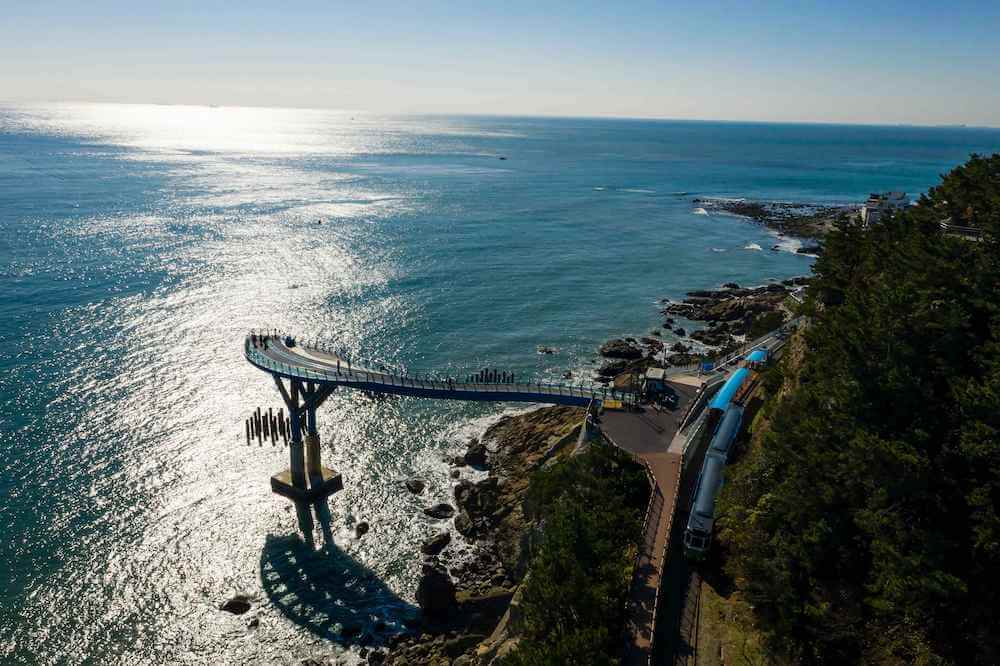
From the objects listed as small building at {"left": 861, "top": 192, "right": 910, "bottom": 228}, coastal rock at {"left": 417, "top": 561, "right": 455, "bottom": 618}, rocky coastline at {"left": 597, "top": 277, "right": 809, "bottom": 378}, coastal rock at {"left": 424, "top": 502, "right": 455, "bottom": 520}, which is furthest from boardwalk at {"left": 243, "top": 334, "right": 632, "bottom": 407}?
small building at {"left": 861, "top": 192, "right": 910, "bottom": 228}

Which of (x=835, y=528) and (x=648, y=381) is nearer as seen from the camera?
(x=835, y=528)

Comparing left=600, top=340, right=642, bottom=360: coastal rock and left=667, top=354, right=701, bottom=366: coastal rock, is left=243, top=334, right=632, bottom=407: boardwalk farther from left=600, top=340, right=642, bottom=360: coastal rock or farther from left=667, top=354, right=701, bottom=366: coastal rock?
left=600, top=340, right=642, bottom=360: coastal rock

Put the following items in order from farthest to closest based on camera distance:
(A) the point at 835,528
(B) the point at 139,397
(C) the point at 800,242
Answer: (C) the point at 800,242, (B) the point at 139,397, (A) the point at 835,528

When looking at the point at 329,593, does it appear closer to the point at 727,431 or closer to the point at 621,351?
the point at 727,431

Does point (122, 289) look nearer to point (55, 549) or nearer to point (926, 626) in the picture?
point (55, 549)

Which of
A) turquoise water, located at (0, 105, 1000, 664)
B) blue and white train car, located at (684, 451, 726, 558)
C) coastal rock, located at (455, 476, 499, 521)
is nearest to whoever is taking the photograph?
blue and white train car, located at (684, 451, 726, 558)

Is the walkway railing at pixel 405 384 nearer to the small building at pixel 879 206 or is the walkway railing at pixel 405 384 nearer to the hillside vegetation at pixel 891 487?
the hillside vegetation at pixel 891 487

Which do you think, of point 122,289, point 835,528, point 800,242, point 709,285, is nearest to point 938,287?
point 835,528
